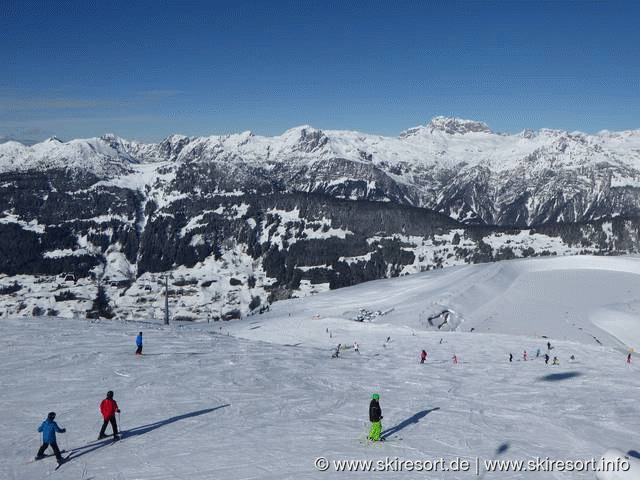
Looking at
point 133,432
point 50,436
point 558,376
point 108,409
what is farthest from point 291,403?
point 558,376

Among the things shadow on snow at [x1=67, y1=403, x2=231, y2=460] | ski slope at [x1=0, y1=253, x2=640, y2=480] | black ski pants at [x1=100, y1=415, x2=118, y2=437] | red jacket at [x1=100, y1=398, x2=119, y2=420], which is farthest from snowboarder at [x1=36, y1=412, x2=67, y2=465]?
black ski pants at [x1=100, y1=415, x2=118, y2=437]

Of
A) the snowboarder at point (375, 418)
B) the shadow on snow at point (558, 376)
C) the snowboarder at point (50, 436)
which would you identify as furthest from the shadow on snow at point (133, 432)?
the shadow on snow at point (558, 376)

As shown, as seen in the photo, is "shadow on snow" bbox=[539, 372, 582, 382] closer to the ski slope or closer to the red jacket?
the ski slope

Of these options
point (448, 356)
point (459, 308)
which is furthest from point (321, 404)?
point (459, 308)

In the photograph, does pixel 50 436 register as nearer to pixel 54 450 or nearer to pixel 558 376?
pixel 54 450

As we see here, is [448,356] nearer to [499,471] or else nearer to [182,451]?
[499,471]

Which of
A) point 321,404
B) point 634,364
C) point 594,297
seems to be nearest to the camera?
point 321,404
